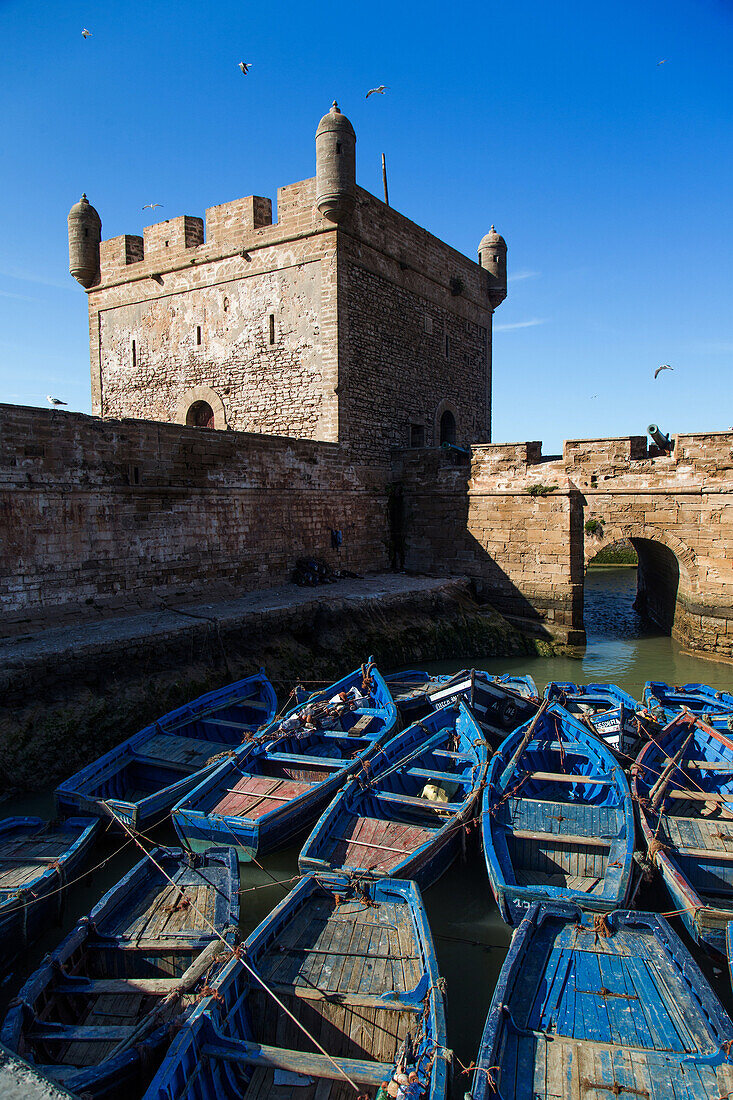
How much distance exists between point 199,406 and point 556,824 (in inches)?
606

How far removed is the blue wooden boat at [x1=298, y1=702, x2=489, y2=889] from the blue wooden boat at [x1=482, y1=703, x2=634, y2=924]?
0.34 metres

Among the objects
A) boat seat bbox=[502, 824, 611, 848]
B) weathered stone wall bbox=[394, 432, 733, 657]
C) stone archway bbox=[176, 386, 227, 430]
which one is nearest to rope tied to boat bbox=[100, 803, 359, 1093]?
boat seat bbox=[502, 824, 611, 848]

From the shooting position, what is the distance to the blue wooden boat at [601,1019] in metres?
3.29

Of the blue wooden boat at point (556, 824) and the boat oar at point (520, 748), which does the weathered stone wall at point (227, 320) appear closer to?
the boat oar at point (520, 748)

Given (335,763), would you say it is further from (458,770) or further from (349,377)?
(349,377)

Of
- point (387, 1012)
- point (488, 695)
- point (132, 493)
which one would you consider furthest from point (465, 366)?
point (387, 1012)

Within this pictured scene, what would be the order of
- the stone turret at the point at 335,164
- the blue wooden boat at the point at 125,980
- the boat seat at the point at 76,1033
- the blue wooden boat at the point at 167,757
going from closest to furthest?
the blue wooden boat at the point at 125,980 → the boat seat at the point at 76,1033 → the blue wooden boat at the point at 167,757 → the stone turret at the point at 335,164

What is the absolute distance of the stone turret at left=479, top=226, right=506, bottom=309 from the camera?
22031 millimetres

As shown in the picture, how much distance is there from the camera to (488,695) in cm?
859

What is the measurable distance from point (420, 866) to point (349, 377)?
12343mm

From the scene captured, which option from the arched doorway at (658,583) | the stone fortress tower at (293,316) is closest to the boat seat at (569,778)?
the arched doorway at (658,583)

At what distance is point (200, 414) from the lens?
18.3m

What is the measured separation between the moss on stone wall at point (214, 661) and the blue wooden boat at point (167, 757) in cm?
86

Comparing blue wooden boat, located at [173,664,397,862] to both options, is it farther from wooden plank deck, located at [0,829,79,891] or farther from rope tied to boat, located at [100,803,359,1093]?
wooden plank deck, located at [0,829,79,891]
